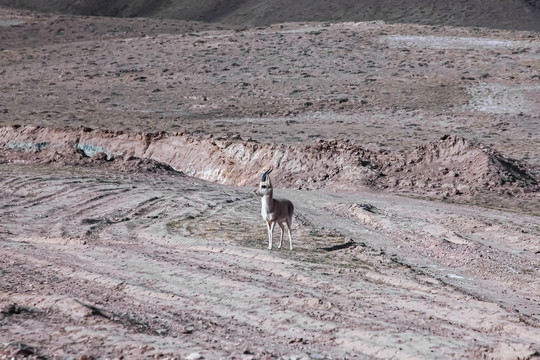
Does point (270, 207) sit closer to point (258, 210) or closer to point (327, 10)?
point (258, 210)

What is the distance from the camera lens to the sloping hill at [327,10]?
8444 centimetres

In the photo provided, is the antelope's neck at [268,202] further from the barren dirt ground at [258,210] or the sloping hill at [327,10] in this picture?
the sloping hill at [327,10]

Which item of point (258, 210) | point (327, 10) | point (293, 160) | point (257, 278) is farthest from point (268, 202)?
point (327, 10)

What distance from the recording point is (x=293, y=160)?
2492 centimetres

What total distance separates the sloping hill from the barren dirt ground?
125 ft

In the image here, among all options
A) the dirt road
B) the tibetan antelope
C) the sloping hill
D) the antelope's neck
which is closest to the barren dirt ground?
the dirt road

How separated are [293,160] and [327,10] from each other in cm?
6810

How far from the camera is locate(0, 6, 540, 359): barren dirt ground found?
919 centimetres

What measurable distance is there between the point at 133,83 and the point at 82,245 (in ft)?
89.0

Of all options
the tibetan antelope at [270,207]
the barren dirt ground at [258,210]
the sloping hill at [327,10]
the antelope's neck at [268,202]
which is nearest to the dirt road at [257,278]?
the barren dirt ground at [258,210]

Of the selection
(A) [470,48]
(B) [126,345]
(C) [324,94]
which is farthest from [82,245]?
(A) [470,48]

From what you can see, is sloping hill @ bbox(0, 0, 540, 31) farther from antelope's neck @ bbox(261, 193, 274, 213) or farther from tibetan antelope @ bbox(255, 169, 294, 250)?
antelope's neck @ bbox(261, 193, 274, 213)

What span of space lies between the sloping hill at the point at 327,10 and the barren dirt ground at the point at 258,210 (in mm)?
38167

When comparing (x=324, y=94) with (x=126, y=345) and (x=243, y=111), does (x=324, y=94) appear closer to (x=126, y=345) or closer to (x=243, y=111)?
(x=243, y=111)
